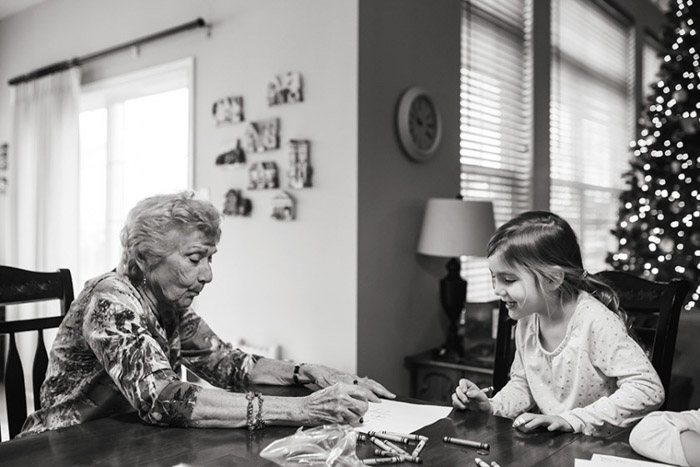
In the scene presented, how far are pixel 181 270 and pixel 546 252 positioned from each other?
0.91m

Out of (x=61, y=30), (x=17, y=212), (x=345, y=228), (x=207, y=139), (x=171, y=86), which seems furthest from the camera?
(x=17, y=212)

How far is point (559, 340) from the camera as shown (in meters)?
1.57

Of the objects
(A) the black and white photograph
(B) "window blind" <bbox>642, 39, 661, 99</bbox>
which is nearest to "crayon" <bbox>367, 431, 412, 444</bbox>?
(A) the black and white photograph

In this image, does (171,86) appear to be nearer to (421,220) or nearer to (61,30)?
(61,30)

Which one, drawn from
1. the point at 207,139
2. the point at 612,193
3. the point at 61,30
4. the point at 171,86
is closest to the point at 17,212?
the point at 61,30

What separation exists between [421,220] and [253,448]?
1.97 m

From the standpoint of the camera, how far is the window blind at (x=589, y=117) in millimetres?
4332

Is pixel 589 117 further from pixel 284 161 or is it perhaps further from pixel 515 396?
pixel 515 396

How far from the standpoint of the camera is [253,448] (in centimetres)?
111

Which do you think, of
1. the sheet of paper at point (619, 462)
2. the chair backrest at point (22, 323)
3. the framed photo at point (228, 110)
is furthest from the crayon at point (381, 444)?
the framed photo at point (228, 110)

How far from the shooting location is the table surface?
104 cm

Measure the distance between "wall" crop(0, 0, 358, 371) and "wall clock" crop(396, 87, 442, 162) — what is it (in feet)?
1.02

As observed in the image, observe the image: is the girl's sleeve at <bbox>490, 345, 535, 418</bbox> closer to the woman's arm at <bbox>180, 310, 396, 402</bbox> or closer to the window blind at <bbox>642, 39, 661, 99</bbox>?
the woman's arm at <bbox>180, 310, 396, 402</bbox>

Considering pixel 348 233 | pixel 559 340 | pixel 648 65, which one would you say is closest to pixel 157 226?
pixel 559 340
